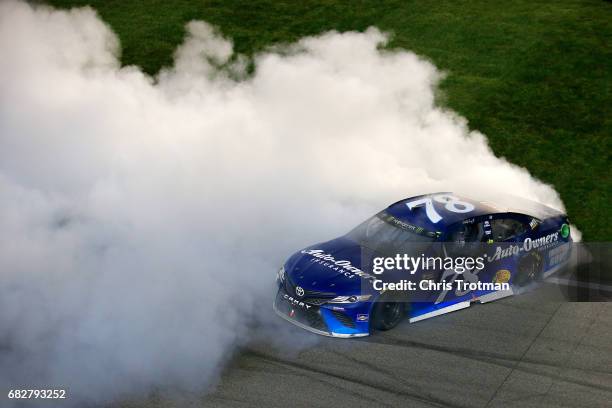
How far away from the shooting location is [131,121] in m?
13.0

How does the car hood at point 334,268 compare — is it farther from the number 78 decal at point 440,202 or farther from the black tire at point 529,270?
the black tire at point 529,270

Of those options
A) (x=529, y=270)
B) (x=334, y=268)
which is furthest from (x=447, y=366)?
(x=529, y=270)

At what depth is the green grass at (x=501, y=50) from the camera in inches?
565

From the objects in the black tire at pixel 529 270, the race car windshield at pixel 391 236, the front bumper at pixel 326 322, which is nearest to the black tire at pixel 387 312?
the front bumper at pixel 326 322

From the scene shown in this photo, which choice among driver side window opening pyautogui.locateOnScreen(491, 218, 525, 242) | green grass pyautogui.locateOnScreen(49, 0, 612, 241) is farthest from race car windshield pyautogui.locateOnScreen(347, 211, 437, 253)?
green grass pyautogui.locateOnScreen(49, 0, 612, 241)

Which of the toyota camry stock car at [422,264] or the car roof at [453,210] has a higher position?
the car roof at [453,210]

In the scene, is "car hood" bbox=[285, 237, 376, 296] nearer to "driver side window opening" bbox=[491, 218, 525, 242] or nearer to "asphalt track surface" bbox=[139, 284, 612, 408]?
"asphalt track surface" bbox=[139, 284, 612, 408]

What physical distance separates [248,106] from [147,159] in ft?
7.39

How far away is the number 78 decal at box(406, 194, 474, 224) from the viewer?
10191 millimetres

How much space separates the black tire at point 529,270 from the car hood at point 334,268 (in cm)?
223

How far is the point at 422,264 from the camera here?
9711 millimetres

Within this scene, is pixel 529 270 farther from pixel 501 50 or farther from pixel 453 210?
pixel 501 50

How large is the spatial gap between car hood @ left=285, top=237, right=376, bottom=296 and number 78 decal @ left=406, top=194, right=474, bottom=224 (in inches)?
39.2

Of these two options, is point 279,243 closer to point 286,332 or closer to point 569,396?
point 286,332
